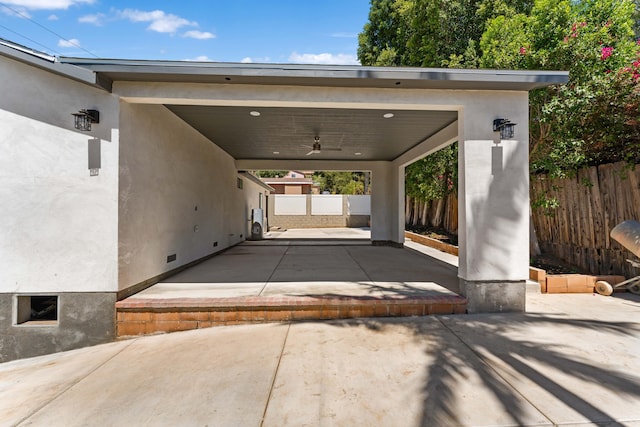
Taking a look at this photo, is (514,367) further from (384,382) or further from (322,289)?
(322,289)

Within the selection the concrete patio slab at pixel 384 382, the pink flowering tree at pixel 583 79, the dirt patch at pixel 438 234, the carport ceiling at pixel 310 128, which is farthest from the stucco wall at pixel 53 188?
the dirt patch at pixel 438 234

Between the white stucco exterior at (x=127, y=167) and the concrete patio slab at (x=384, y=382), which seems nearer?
the concrete patio slab at (x=384, y=382)

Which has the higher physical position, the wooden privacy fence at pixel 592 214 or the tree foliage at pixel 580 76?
the tree foliage at pixel 580 76

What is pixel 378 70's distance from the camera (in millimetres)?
3822

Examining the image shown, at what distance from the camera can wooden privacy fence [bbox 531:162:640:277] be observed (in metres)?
5.13

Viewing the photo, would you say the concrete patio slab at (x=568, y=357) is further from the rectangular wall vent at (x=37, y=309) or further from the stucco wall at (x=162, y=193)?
the rectangular wall vent at (x=37, y=309)

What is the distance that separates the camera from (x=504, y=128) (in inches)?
163

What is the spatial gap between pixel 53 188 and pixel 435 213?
11.8 m

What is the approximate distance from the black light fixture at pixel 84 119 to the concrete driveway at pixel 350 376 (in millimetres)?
2860

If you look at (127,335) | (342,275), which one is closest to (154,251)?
(127,335)

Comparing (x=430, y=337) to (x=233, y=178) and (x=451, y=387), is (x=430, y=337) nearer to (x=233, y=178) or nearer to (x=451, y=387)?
(x=451, y=387)

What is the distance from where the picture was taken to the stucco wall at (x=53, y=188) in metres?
3.63

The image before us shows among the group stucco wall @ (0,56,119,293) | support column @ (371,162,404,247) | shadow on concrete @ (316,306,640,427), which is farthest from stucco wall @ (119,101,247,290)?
support column @ (371,162,404,247)

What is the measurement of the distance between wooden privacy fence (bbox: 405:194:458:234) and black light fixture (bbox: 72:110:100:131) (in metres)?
10.2
